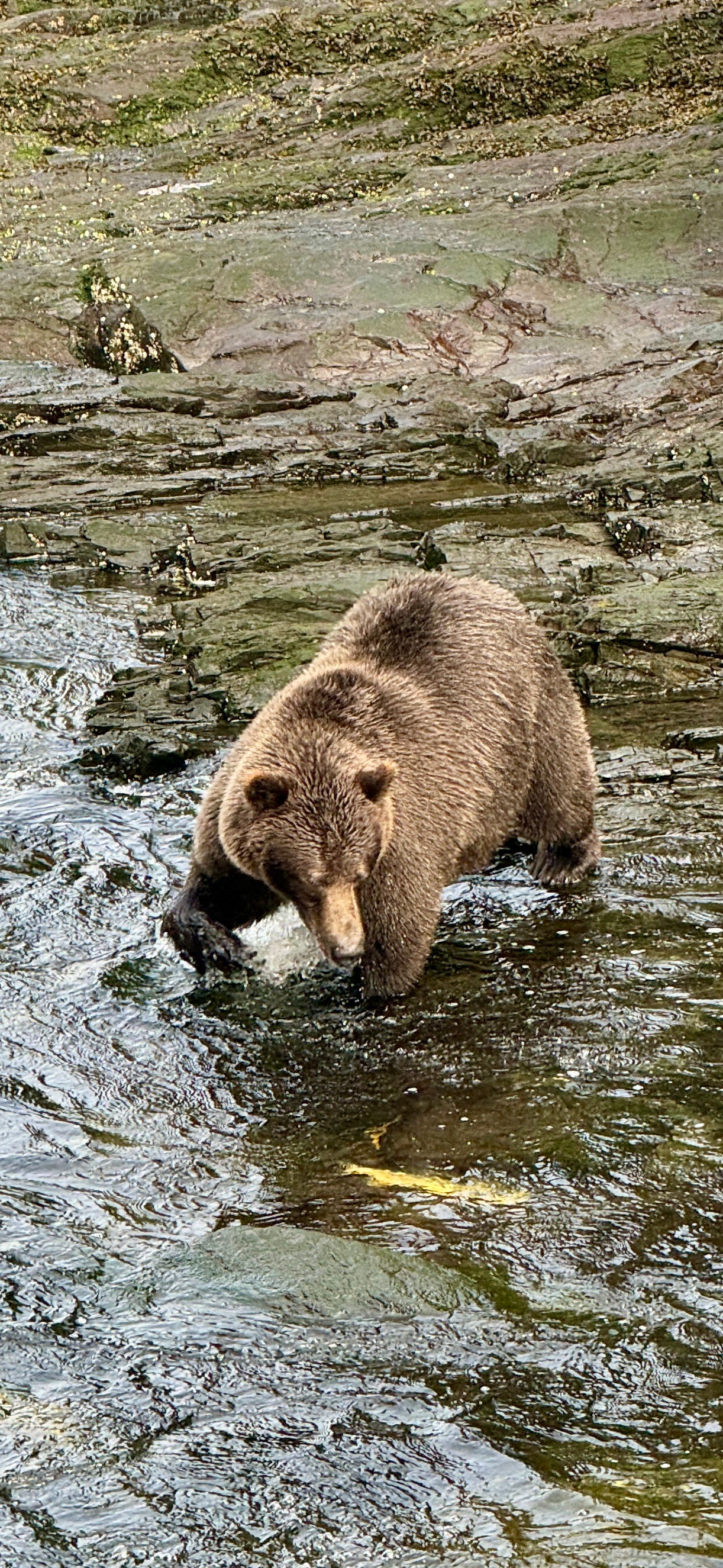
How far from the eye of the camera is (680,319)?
16.1 m

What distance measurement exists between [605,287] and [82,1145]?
12.5m

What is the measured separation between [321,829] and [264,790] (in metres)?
0.26

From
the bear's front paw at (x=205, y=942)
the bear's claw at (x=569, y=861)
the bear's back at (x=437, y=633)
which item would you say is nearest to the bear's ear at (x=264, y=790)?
the bear's front paw at (x=205, y=942)

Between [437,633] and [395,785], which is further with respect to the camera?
[437,633]

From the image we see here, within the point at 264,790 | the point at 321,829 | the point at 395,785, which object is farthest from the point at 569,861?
the point at 264,790

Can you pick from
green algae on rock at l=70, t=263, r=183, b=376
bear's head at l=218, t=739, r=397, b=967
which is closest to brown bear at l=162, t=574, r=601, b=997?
bear's head at l=218, t=739, r=397, b=967

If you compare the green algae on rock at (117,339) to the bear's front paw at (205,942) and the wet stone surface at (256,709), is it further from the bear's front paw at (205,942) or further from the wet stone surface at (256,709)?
the bear's front paw at (205,942)

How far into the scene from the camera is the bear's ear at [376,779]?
21.2 ft

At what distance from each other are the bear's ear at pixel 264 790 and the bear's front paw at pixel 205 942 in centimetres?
99

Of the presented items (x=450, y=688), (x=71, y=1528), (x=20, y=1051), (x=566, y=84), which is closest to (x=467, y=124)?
(x=566, y=84)

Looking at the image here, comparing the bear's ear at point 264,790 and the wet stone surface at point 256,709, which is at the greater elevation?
the bear's ear at point 264,790

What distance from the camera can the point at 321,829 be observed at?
21.1ft

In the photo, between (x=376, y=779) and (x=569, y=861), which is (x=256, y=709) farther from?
(x=376, y=779)

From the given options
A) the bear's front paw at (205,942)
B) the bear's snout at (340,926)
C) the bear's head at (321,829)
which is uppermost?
the bear's head at (321,829)
